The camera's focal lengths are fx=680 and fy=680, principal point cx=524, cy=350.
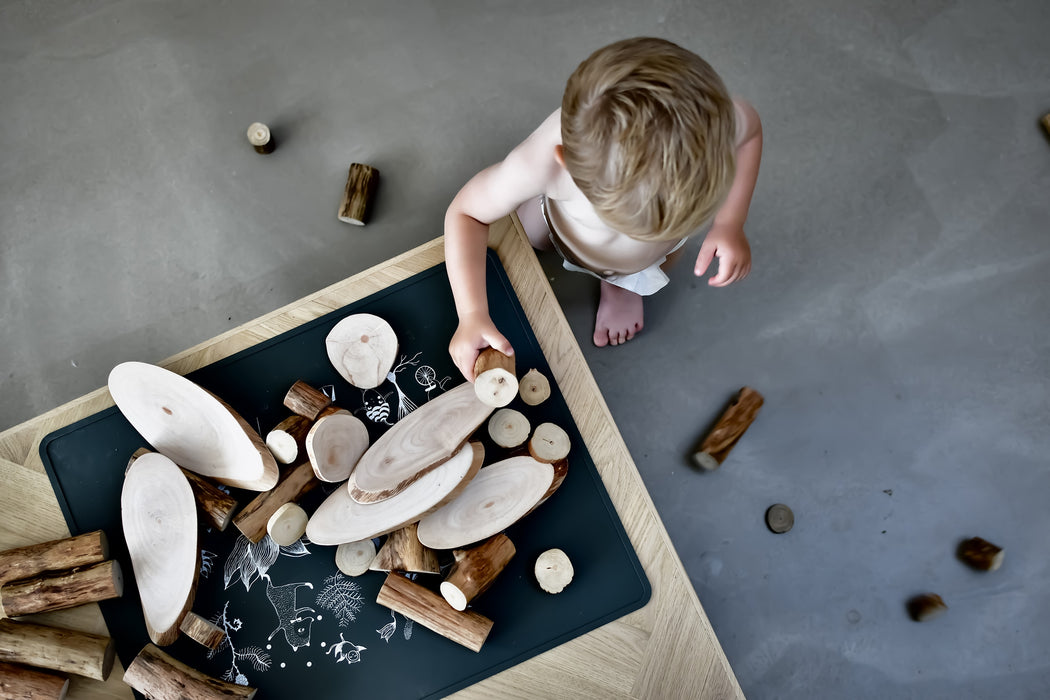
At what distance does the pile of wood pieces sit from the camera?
863mm

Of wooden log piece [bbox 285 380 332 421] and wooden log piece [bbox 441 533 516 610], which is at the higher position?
wooden log piece [bbox 285 380 332 421]

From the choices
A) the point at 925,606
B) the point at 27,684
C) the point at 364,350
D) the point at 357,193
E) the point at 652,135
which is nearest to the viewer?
the point at 652,135

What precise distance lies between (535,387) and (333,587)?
38 cm

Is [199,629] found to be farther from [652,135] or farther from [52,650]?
[652,135]

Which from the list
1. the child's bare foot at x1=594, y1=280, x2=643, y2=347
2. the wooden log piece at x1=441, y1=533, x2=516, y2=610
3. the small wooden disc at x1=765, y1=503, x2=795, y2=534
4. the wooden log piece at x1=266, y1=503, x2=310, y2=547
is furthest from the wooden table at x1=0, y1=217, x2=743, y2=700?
the small wooden disc at x1=765, y1=503, x2=795, y2=534

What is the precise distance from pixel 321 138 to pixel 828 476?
1.25m

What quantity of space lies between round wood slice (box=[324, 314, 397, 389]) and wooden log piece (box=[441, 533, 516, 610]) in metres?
0.27

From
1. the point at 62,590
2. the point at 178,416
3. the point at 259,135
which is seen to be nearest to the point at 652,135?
the point at 178,416

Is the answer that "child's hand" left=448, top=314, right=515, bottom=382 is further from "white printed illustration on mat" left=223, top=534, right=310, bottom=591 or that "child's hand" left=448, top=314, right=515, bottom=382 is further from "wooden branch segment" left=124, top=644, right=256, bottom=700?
"wooden branch segment" left=124, top=644, right=256, bottom=700

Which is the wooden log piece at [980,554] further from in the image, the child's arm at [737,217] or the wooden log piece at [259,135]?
the wooden log piece at [259,135]

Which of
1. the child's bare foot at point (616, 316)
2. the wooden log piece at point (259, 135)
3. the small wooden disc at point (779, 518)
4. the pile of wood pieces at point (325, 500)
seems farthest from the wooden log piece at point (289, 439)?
the small wooden disc at point (779, 518)

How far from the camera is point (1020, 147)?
1437 millimetres

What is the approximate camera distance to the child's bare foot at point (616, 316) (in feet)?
4.22

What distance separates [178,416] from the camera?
908 mm
